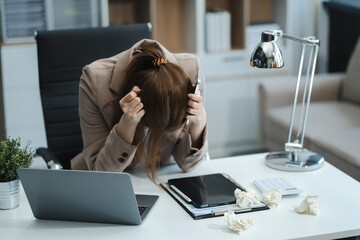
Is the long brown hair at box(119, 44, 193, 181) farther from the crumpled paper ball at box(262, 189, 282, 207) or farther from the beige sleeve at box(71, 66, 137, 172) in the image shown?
the crumpled paper ball at box(262, 189, 282, 207)

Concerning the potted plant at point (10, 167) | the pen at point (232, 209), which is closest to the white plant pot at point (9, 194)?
the potted plant at point (10, 167)

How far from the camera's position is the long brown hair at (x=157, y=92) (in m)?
1.68

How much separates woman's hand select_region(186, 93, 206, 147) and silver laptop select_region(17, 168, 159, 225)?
35cm

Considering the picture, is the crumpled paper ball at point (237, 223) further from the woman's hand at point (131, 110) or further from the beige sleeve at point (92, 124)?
the beige sleeve at point (92, 124)

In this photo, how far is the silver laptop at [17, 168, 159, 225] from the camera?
150 cm

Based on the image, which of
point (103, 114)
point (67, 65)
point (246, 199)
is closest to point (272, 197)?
point (246, 199)

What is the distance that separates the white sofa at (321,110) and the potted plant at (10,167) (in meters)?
→ 1.78

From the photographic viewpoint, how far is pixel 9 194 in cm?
166

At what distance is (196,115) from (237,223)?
1.34 ft

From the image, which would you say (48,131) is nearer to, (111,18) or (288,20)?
(111,18)

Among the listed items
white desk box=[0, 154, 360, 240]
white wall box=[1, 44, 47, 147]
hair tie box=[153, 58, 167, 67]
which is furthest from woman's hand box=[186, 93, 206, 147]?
white wall box=[1, 44, 47, 147]

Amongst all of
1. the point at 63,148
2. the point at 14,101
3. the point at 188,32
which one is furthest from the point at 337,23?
the point at 63,148

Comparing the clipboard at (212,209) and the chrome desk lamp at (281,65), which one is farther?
the chrome desk lamp at (281,65)

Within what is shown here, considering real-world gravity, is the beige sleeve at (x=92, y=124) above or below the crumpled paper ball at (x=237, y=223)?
above
